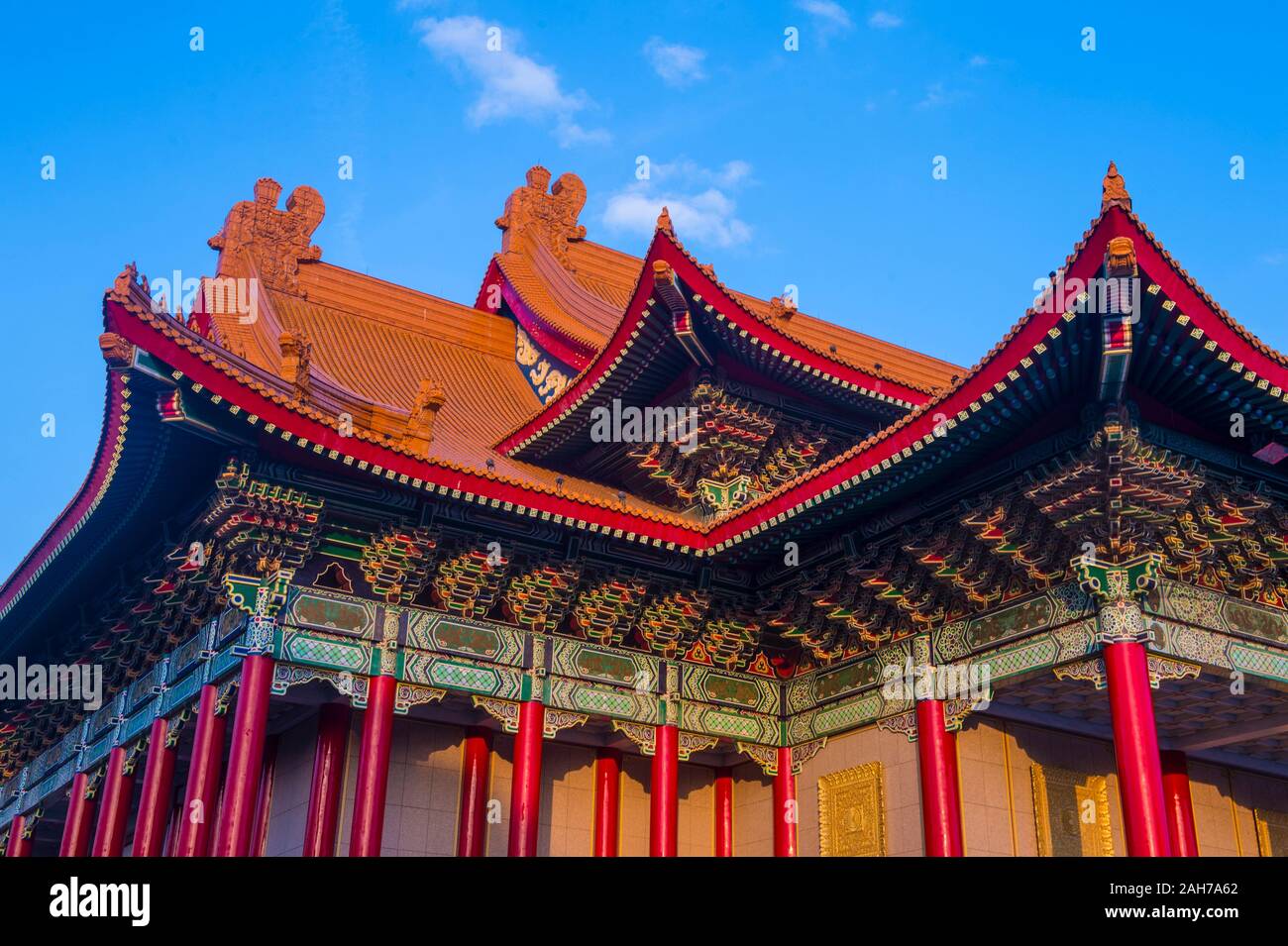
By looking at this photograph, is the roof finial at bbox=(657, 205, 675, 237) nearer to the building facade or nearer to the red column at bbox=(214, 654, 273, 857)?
the building facade

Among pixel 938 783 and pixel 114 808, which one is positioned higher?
pixel 938 783

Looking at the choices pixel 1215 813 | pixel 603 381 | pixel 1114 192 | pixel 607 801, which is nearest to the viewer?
pixel 1114 192

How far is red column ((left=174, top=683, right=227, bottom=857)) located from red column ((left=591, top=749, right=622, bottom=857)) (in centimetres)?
460

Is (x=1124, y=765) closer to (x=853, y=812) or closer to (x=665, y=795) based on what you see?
(x=853, y=812)

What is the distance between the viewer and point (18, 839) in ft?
66.5

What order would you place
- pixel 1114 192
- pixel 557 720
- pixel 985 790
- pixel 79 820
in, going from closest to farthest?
pixel 1114 192 < pixel 985 790 < pixel 557 720 < pixel 79 820

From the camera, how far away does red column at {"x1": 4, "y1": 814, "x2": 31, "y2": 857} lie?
2020cm

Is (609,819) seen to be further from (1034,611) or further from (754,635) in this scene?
(1034,611)

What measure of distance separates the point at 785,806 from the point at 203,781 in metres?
6.81

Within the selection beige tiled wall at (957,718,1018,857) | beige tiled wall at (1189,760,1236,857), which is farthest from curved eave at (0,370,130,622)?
beige tiled wall at (1189,760,1236,857)

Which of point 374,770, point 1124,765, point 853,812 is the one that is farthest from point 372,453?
point 1124,765
